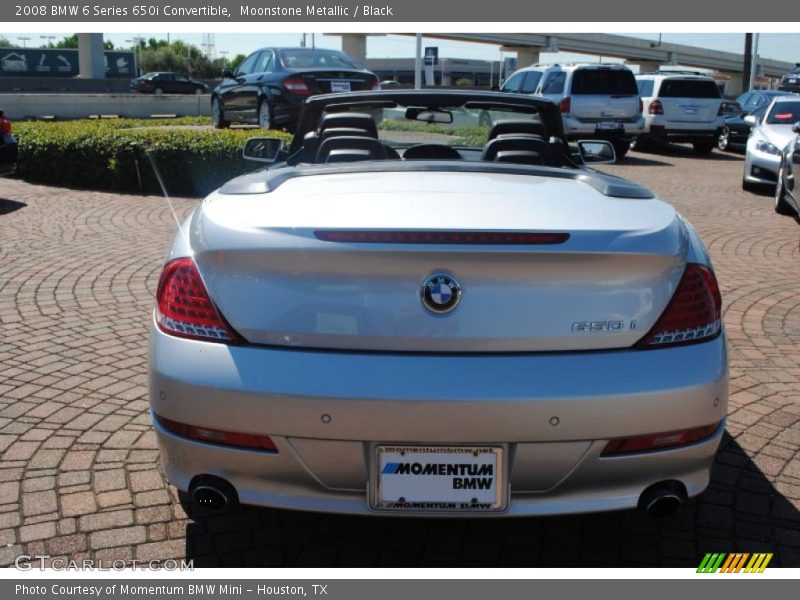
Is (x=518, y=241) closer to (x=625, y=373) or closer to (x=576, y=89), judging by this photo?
(x=625, y=373)

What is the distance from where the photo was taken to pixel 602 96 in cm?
1855

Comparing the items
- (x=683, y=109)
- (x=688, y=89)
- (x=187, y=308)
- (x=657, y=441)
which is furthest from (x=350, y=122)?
(x=688, y=89)

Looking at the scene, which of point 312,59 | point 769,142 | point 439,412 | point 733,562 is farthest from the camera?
point 312,59

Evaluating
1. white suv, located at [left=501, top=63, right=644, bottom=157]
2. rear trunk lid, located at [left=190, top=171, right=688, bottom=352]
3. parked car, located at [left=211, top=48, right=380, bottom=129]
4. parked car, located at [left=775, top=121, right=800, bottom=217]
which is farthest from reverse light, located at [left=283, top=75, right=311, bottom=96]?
rear trunk lid, located at [left=190, top=171, right=688, bottom=352]

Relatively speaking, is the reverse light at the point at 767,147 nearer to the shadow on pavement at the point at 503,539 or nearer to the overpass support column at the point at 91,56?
the shadow on pavement at the point at 503,539

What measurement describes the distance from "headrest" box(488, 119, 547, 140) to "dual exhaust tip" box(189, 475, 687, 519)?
7.31ft

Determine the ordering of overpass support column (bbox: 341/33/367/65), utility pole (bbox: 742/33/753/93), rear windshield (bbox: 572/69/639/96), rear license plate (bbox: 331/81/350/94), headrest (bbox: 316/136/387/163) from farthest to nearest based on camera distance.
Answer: overpass support column (bbox: 341/33/367/65) < utility pole (bbox: 742/33/753/93) < rear windshield (bbox: 572/69/639/96) < rear license plate (bbox: 331/81/350/94) < headrest (bbox: 316/136/387/163)

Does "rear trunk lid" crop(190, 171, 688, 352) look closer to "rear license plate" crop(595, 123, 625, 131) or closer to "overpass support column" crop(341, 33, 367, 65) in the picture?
"rear license plate" crop(595, 123, 625, 131)

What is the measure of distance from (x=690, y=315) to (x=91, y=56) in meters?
47.2

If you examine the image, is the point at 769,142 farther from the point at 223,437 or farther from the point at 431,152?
the point at 223,437

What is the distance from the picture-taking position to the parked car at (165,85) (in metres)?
51.5

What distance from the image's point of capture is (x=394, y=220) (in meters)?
2.59

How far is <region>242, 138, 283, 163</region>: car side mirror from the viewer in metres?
4.71

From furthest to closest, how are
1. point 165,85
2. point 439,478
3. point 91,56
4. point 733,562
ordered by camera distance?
1. point 165,85
2. point 91,56
3. point 733,562
4. point 439,478
